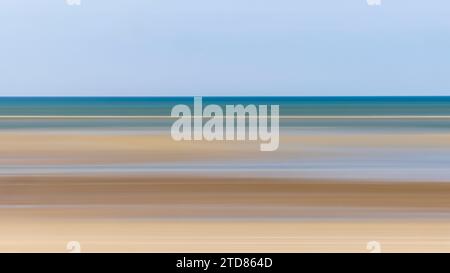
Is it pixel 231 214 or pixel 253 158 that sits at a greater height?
pixel 253 158

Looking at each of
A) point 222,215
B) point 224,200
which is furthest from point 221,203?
point 222,215

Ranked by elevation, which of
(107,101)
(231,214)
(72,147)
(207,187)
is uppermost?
(107,101)

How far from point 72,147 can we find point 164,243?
330 cm

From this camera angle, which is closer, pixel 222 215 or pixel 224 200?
pixel 222 215

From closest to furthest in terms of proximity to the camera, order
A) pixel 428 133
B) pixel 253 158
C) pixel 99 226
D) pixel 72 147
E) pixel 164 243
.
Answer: pixel 164 243
pixel 99 226
pixel 253 158
pixel 72 147
pixel 428 133

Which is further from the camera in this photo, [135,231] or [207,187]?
[207,187]

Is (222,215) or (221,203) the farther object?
(221,203)

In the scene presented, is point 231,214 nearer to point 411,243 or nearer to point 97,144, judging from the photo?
point 411,243

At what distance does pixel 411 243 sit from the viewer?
2223 mm

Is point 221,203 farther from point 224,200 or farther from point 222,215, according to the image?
point 222,215

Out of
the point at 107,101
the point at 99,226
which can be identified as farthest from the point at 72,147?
the point at 107,101

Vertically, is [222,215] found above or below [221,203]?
below

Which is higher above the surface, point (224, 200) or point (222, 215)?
point (224, 200)
